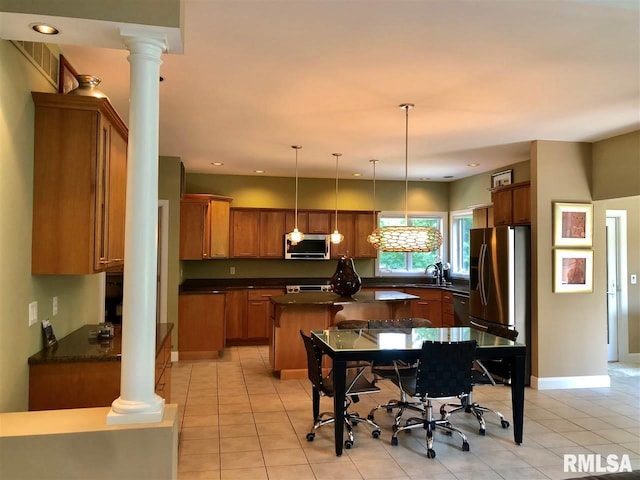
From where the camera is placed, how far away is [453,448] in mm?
3521

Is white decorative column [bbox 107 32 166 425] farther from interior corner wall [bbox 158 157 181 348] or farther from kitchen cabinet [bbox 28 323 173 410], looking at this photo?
interior corner wall [bbox 158 157 181 348]

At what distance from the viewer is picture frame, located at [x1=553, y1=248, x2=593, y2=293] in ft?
16.9

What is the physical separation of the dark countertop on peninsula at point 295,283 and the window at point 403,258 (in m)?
0.14

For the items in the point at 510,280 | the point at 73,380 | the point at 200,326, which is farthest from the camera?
the point at 200,326

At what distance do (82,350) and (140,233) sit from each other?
42.1 inches

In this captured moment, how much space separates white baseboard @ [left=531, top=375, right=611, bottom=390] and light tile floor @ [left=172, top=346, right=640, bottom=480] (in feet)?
0.36

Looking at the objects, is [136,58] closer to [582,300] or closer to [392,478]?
[392,478]

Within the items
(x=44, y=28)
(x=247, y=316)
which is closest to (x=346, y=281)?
(x=247, y=316)

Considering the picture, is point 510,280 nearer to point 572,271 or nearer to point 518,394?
point 572,271

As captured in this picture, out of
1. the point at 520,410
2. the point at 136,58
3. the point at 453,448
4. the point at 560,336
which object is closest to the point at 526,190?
the point at 560,336

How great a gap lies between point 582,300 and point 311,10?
4.45 meters

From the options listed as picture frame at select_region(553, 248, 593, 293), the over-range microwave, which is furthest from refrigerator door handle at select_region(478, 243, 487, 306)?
the over-range microwave

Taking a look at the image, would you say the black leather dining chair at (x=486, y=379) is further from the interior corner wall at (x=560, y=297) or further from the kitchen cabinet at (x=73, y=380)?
the kitchen cabinet at (x=73, y=380)

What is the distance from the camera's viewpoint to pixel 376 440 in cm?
366
